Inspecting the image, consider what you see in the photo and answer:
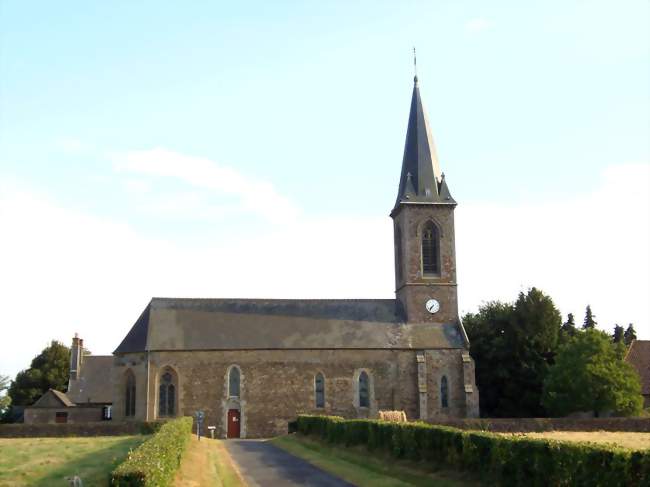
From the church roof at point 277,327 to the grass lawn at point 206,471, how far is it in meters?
19.8

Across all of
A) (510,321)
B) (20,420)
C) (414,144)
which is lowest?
(20,420)

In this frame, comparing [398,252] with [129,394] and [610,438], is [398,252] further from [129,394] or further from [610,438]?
[610,438]

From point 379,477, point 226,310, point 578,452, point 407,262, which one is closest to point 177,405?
point 226,310

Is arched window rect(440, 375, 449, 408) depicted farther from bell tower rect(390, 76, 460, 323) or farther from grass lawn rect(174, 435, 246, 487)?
grass lawn rect(174, 435, 246, 487)

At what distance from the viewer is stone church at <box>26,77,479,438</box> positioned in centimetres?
5250

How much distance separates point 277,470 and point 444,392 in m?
29.5

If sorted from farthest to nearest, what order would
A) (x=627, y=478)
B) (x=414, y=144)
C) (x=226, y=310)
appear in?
Answer: (x=414, y=144)
(x=226, y=310)
(x=627, y=478)

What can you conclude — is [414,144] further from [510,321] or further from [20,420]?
[20,420]

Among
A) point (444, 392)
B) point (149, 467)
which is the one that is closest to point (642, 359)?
point (444, 392)

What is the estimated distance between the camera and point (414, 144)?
59688 mm

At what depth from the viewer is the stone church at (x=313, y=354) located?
52.5 metres

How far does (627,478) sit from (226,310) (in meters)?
43.5

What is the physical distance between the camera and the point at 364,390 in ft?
176

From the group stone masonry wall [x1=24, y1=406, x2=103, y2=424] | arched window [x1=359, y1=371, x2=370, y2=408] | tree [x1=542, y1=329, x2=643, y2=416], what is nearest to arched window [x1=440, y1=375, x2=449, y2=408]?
arched window [x1=359, y1=371, x2=370, y2=408]
